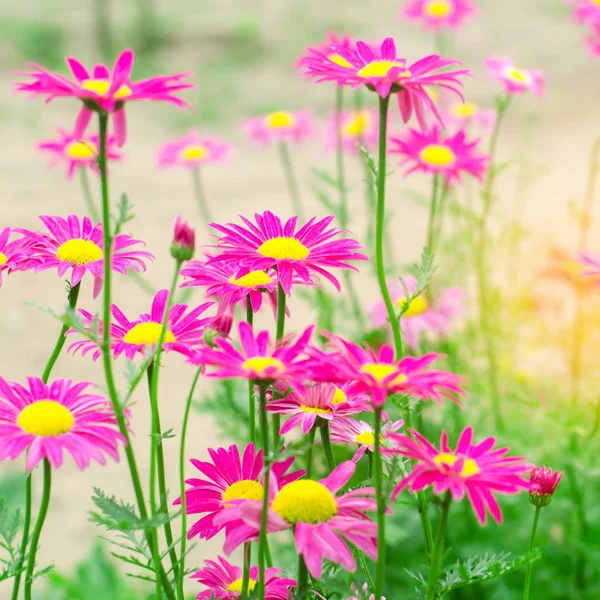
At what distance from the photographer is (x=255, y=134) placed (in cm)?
148

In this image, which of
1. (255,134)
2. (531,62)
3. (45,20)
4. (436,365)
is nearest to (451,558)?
(436,365)

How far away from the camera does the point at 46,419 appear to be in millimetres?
393

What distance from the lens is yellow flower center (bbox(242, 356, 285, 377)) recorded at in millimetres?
361

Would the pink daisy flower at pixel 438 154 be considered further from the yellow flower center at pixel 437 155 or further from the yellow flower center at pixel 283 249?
the yellow flower center at pixel 283 249

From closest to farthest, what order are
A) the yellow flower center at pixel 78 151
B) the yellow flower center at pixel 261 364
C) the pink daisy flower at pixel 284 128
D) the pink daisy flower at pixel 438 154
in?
the yellow flower center at pixel 261 364 < the pink daisy flower at pixel 438 154 < the yellow flower center at pixel 78 151 < the pink daisy flower at pixel 284 128

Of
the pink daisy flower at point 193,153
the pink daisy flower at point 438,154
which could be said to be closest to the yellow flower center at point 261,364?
the pink daisy flower at point 438,154

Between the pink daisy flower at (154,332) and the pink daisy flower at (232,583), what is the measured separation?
0.38 feet

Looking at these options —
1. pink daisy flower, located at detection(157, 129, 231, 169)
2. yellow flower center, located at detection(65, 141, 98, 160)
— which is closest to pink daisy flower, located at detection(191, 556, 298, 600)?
yellow flower center, located at detection(65, 141, 98, 160)

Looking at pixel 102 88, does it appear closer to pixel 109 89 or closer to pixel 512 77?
pixel 109 89

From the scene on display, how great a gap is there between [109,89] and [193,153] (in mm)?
1000

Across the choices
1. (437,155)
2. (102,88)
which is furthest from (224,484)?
(437,155)

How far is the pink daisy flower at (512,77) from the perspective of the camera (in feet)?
3.50

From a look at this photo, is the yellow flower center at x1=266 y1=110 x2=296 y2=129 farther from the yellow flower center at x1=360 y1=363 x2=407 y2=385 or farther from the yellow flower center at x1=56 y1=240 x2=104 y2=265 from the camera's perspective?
the yellow flower center at x1=360 y1=363 x2=407 y2=385

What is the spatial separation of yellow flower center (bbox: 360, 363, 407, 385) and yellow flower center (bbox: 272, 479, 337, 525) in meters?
0.06
